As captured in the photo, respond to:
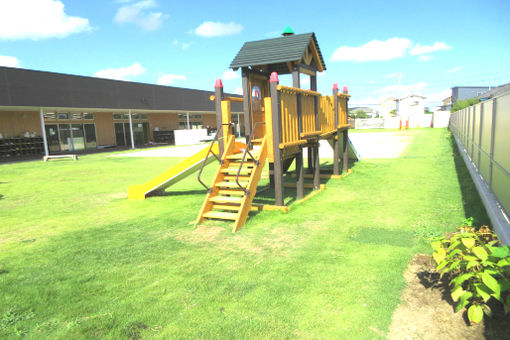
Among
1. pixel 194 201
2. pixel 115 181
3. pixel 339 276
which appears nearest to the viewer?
pixel 339 276

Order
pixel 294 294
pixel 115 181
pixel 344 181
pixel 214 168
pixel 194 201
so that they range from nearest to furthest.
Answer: pixel 294 294, pixel 194 201, pixel 344 181, pixel 115 181, pixel 214 168

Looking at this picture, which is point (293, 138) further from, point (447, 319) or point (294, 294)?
point (447, 319)

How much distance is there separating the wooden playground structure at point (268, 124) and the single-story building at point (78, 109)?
1683cm

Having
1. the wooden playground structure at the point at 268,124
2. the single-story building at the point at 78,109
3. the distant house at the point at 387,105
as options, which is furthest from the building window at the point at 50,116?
the distant house at the point at 387,105

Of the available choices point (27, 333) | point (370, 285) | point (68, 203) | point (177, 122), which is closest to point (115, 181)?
point (68, 203)

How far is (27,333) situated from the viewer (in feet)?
9.95

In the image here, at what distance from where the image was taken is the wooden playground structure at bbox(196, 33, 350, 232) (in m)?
6.57

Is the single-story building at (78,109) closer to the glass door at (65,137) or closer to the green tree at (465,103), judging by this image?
the glass door at (65,137)

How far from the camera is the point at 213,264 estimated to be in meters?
4.45

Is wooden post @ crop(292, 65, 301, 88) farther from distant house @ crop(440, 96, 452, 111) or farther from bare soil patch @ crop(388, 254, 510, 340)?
distant house @ crop(440, 96, 452, 111)

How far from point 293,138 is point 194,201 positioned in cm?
287

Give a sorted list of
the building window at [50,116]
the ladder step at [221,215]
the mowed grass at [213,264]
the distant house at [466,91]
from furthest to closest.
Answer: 1. the distant house at [466,91]
2. the building window at [50,116]
3. the ladder step at [221,215]
4. the mowed grass at [213,264]

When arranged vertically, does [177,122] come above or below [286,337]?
above

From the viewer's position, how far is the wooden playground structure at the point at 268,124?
6570 mm
